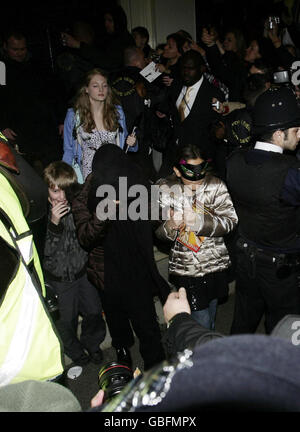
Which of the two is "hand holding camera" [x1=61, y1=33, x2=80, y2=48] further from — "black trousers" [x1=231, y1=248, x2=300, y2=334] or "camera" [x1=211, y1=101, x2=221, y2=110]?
"black trousers" [x1=231, y1=248, x2=300, y2=334]

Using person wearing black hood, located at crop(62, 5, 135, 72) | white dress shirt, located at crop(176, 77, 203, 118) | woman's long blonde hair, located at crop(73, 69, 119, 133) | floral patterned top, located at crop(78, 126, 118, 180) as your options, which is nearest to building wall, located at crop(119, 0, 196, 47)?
person wearing black hood, located at crop(62, 5, 135, 72)

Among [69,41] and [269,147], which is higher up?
[69,41]

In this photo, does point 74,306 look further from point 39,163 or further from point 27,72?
point 27,72

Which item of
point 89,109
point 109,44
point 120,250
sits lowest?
point 120,250

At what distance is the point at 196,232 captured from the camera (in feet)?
9.18

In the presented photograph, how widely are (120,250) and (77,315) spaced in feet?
2.89

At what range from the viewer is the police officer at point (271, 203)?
99.4 inches

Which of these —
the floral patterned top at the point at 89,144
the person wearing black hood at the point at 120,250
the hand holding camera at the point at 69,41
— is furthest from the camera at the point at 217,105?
the person wearing black hood at the point at 120,250

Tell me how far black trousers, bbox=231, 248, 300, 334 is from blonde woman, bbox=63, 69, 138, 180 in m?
1.94

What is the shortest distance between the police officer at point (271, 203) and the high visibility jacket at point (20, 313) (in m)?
1.73

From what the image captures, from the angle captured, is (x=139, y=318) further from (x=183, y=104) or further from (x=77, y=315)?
(x=183, y=104)

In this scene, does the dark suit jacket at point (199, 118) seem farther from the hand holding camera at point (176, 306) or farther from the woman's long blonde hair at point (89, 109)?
the hand holding camera at point (176, 306)

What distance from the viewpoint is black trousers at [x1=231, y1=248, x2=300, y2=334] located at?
2.73 meters

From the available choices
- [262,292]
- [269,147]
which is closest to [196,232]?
[262,292]
